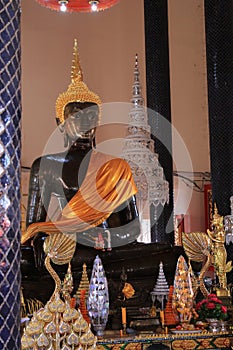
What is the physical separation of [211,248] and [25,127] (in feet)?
16.6

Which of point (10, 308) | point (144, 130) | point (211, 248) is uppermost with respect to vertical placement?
point (144, 130)

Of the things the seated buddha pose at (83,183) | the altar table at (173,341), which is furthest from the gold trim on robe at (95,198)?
the altar table at (173,341)

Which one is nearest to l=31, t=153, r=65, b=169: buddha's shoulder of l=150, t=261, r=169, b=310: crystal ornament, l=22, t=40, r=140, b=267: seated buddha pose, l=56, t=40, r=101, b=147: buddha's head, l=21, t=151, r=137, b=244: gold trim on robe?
l=22, t=40, r=140, b=267: seated buddha pose

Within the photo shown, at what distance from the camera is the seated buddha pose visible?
5777mm

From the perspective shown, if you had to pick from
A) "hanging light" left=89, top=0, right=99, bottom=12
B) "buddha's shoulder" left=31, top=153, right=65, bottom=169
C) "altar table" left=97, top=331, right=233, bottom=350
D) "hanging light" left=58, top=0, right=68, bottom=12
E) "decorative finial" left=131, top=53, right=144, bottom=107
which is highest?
"decorative finial" left=131, top=53, right=144, bottom=107

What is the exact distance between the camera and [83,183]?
6.10m

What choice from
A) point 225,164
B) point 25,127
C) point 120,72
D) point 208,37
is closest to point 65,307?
point 225,164

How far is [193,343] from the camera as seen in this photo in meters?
4.32

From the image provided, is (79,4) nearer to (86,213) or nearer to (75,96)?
(75,96)

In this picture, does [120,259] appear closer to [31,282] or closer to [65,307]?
[31,282]

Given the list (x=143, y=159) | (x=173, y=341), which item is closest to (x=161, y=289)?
(x=173, y=341)

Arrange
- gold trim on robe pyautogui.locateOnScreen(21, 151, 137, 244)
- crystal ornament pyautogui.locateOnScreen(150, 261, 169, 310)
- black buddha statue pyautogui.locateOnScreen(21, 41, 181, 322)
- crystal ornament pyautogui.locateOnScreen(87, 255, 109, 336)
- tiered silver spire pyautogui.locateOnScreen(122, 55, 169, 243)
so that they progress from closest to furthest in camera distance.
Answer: crystal ornament pyautogui.locateOnScreen(87, 255, 109, 336), crystal ornament pyautogui.locateOnScreen(150, 261, 169, 310), black buddha statue pyautogui.locateOnScreen(21, 41, 181, 322), gold trim on robe pyautogui.locateOnScreen(21, 151, 137, 244), tiered silver spire pyautogui.locateOnScreen(122, 55, 169, 243)

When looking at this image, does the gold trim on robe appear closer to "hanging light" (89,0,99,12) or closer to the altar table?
"hanging light" (89,0,99,12)

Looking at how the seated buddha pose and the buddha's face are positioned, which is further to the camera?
the buddha's face
